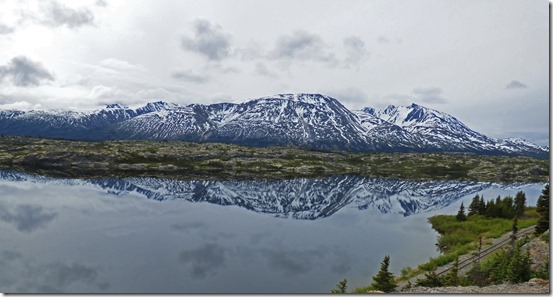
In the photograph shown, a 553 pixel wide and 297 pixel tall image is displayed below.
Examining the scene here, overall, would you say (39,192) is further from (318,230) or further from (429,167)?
(429,167)

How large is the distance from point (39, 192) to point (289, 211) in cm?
4836

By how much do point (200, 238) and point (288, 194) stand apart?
148ft

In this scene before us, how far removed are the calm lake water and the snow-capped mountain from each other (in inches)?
16.4

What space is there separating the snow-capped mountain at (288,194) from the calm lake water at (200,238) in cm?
42

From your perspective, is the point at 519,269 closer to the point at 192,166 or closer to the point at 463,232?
the point at 463,232

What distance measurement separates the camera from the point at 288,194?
84.7 m

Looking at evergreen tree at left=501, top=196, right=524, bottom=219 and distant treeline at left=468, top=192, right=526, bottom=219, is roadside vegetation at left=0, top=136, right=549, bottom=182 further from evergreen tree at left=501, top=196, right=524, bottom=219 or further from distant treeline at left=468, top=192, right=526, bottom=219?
evergreen tree at left=501, top=196, right=524, bottom=219

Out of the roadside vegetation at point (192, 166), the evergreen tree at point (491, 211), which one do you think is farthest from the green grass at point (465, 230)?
the roadside vegetation at point (192, 166)

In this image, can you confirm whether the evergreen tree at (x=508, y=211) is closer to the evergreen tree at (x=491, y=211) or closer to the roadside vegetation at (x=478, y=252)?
the roadside vegetation at (x=478, y=252)

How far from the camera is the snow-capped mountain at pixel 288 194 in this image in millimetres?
68000

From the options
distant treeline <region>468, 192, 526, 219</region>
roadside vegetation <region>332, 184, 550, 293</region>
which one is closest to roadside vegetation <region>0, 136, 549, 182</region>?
distant treeline <region>468, 192, 526, 219</region>

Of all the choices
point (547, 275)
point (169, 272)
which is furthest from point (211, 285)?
point (547, 275)

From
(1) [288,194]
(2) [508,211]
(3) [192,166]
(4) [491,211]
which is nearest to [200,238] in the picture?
(4) [491,211]

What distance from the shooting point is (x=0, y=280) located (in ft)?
84.9
